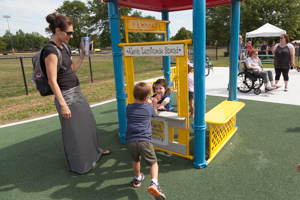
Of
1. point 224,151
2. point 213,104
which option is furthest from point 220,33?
point 224,151

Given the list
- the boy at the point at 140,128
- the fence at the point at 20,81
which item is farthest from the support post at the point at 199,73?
the fence at the point at 20,81

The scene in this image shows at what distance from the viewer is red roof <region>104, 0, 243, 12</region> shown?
13.1 ft

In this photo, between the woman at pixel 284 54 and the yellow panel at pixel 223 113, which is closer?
the yellow panel at pixel 223 113

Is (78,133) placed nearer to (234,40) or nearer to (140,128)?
(140,128)

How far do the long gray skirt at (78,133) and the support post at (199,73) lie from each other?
59.9 inches

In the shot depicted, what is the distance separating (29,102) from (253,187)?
722 centimetres

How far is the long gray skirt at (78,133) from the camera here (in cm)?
289

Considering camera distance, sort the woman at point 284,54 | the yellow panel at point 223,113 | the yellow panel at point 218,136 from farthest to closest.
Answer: the woman at point 284,54 < the yellow panel at point 218,136 < the yellow panel at point 223,113

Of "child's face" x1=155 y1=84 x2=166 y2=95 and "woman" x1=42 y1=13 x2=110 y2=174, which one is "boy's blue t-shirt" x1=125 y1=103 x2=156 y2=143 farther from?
"child's face" x1=155 y1=84 x2=166 y2=95

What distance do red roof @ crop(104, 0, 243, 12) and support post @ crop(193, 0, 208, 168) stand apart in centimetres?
164

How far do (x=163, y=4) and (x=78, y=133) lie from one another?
10.3 feet

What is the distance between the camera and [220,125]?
12.0 ft

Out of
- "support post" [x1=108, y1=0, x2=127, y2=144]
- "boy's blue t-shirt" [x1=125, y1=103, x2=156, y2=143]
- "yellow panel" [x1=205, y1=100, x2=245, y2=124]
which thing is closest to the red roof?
"support post" [x1=108, y1=0, x2=127, y2=144]

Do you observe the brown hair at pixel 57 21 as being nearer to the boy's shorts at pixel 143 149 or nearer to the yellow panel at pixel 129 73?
the yellow panel at pixel 129 73
